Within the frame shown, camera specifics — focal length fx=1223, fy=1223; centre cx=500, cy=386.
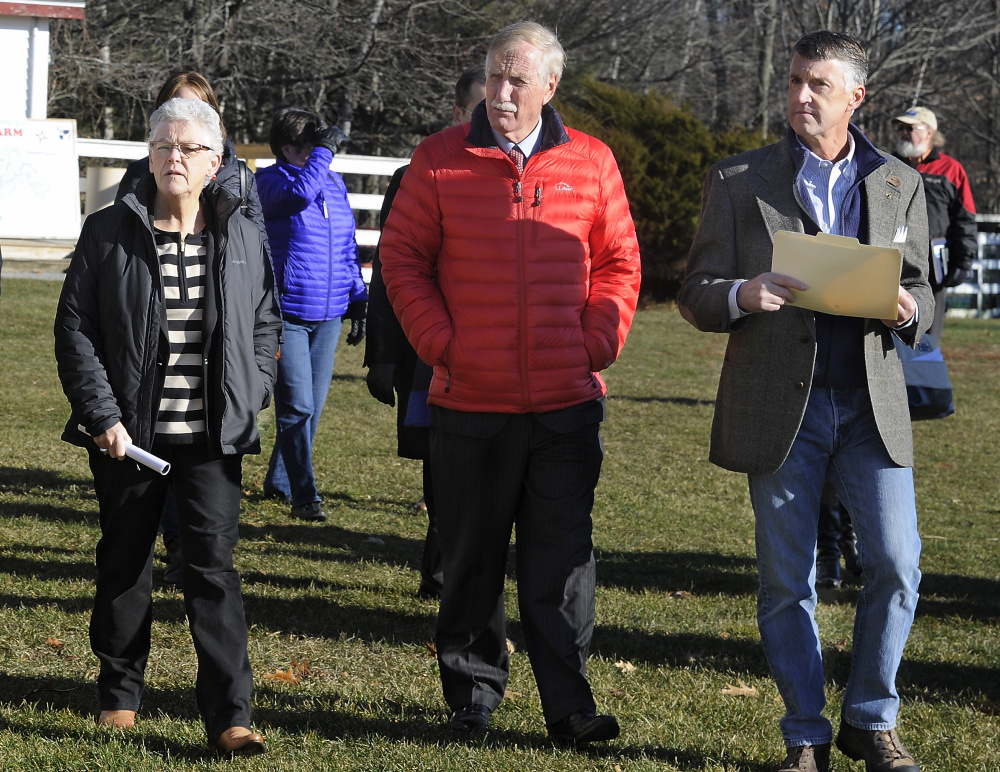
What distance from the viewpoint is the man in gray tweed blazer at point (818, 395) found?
3.54m

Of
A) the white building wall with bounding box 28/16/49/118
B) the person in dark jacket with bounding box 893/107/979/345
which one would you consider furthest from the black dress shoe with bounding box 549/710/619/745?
the white building wall with bounding box 28/16/49/118

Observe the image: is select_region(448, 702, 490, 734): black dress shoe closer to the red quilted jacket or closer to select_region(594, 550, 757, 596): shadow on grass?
the red quilted jacket

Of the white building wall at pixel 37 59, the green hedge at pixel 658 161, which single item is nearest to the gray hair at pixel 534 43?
the white building wall at pixel 37 59

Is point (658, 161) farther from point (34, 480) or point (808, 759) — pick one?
point (808, 759)

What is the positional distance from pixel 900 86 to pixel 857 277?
98.3 ft

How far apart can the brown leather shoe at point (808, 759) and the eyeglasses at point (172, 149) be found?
2523 mm

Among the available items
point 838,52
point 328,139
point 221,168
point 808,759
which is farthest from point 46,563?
point 838,52

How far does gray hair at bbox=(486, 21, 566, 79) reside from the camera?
3.69m

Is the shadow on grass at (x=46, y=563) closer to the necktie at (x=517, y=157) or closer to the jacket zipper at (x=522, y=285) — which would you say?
the jacket zipper at (x=522, y=285)

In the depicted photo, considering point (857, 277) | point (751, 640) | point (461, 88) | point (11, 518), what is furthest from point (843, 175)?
point (11, 518)

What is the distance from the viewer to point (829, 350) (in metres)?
3.61

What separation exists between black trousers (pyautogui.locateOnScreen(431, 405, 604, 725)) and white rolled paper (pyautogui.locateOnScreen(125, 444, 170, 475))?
0.89 meters

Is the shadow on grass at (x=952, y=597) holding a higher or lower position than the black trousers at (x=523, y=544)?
lower

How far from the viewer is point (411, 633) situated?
5027mm
